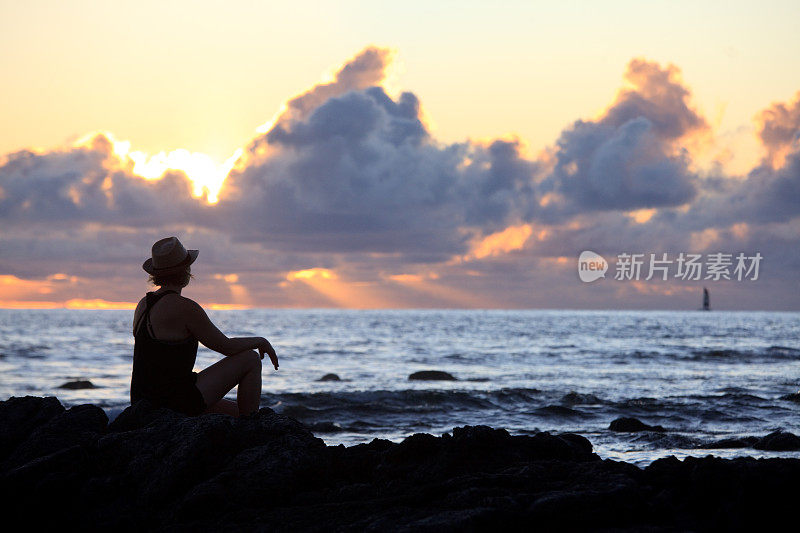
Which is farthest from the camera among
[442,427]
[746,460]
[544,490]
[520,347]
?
[520,347]

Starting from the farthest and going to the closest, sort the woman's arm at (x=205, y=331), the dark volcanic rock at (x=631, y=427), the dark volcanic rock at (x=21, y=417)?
→ the dark volcanic rock at (x=631, y=427), the dark volcanic rock at (x=21, y=417), the woman's arm at (x=205, y=331)

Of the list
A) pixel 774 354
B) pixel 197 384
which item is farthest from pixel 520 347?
pixel 197 384

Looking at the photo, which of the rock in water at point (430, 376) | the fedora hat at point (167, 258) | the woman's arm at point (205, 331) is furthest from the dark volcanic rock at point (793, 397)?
A: the fedora hat at point (167, 258)

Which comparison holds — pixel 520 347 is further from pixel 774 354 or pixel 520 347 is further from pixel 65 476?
pixel 65 476

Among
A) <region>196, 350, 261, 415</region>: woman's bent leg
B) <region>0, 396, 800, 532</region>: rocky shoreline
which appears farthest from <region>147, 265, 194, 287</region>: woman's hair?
<region>0, 396, 800, 532</region>: rocky shoreline

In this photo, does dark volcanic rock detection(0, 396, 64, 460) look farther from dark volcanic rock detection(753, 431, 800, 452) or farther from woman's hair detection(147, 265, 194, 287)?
dark volcanic rock detection(753, 431, 800, 452)

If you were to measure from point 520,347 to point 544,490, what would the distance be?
4486 centimetres

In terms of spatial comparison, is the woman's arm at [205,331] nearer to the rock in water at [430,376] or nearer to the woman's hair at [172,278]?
the woman's hair at [172,278]

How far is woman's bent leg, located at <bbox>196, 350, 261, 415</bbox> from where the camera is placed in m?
7.64

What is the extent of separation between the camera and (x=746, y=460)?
5.92 meters

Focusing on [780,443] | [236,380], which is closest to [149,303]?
[236,380]

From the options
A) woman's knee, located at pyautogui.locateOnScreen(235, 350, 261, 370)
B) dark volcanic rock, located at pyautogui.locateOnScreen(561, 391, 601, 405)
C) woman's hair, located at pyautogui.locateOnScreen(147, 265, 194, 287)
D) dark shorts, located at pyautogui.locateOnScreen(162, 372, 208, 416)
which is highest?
woman's hair, located at pyautogui.locateOnScreen(147, 265, 194, 287)

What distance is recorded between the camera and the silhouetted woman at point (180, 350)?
24.2 feet

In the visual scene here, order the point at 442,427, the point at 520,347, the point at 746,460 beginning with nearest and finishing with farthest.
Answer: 1. the point at 746,460
2. the point at 442,427
3. the point at 520,347
